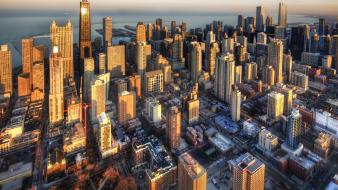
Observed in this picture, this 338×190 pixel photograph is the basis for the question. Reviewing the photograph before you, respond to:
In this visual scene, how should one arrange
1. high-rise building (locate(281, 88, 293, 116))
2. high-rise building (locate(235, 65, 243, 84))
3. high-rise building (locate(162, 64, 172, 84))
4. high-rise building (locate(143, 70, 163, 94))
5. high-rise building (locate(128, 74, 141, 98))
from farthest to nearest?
high-rise building (locate(162, 64, 172, 84)) → high-rise building (locate(235, 65, 243, 84)) → high-rise building (locate(143, 70, 163, 94)) → high-rise building (locate(128, 74, 141, 98)) → high-rise building (locate(281, 88, 293, 116))

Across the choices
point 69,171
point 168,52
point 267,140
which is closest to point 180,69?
point 168,52

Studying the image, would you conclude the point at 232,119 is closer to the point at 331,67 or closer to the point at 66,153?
the point at 66,153

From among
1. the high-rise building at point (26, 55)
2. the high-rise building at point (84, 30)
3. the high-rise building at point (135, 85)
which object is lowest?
the high-rise building at point (135, 85)

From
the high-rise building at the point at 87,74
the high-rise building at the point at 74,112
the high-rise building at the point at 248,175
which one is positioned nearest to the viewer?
the high-rise building at the point at 248,175

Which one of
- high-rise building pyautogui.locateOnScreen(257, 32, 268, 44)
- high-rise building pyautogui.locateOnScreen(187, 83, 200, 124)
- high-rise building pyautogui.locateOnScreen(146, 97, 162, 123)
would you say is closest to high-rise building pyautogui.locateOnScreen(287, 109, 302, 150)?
high-rise building pyautogui.locateOnScreen(187, 83, 200, 124)

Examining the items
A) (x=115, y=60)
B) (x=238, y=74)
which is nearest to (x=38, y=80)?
(x=115, y=60)

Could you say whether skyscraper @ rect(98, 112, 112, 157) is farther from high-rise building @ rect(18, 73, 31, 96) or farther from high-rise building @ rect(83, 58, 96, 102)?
high-rise building @ rect(18, 73, 31, 96)

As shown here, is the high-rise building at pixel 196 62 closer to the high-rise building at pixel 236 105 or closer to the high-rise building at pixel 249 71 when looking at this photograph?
the high-rise building at pixel 249 71

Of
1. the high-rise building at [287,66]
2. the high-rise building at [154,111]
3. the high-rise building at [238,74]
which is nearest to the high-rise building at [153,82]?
the high-rise building at [154,111]
